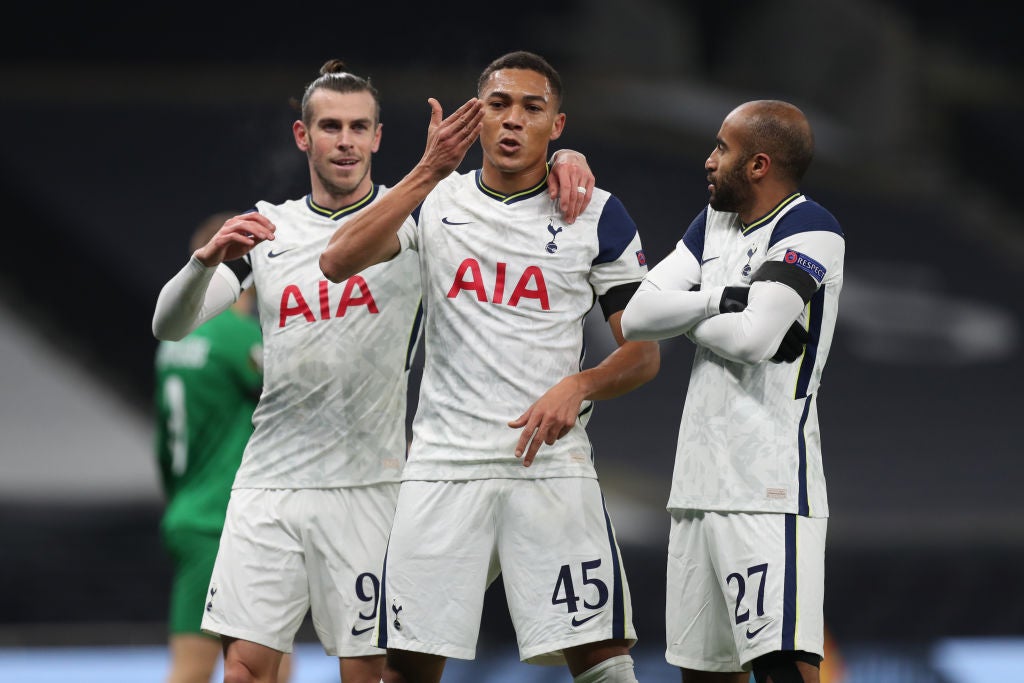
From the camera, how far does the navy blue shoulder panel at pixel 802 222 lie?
11.4 ft

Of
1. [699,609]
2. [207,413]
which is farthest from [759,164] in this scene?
[207,413]

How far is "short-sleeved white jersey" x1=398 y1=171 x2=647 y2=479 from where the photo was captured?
11.9ft

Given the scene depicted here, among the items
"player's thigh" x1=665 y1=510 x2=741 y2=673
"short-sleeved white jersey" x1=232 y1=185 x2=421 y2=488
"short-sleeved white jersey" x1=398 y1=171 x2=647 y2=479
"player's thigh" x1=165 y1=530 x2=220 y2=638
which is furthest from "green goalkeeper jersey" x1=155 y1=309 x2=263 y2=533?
"player's thigh" x1=665 y1=510 x2=741 y2=673

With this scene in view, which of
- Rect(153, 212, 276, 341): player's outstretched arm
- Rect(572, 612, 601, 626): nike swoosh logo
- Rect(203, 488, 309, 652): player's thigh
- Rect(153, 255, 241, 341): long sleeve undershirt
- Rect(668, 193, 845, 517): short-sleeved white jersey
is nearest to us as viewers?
Answer: Rect(668, 193, 845, 517): short-sleeved white jersey

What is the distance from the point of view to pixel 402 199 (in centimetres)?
349

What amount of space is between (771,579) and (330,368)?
4.79ft

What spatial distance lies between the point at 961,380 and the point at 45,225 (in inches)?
305

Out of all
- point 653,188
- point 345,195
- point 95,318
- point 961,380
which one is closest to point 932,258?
point 961,380

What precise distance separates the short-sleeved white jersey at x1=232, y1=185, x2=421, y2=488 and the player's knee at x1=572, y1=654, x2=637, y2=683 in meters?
0.89

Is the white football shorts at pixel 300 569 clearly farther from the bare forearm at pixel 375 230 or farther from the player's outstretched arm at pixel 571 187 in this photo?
the player's outstretched arm at pixel 571 187

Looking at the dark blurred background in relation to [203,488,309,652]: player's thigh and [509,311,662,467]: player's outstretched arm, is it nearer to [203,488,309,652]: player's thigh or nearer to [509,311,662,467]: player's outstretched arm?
[203,488,309,652]: player's thigh

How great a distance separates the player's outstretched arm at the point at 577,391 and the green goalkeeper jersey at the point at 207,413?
2.07 meters

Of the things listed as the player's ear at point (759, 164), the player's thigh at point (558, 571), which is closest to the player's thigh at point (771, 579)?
the player's thigh at point (558, 571)

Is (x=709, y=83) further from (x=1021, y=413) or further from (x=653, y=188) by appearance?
(x=1021, y=413)
